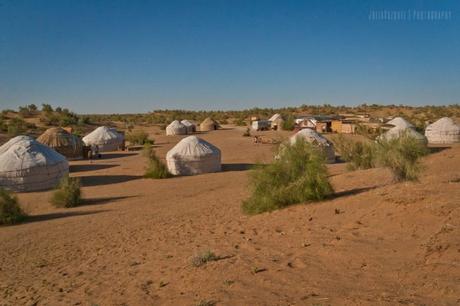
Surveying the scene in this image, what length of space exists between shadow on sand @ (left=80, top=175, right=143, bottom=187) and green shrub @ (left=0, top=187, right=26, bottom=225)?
567 centimetres

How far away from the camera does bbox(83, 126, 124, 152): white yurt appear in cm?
3141

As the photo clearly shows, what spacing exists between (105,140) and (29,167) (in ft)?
48.5

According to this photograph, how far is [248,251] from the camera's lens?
743 cm

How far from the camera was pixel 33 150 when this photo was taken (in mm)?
18188

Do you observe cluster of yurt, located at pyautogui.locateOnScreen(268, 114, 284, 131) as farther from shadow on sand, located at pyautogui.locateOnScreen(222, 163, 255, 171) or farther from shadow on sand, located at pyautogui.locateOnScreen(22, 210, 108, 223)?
shadow on sand, located at pyautogui.locateOnScreen(22, 210, 108, 223)

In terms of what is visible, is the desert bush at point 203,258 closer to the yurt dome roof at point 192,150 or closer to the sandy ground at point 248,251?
the sandy ground at point 248,251

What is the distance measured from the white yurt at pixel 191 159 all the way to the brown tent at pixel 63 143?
9.86 m

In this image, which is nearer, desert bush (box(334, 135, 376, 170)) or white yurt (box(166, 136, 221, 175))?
desert bush (box(334, 135, 376, 170))

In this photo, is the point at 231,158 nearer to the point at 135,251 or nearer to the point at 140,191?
the point at 140,191

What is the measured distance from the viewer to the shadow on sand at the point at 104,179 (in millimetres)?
18281

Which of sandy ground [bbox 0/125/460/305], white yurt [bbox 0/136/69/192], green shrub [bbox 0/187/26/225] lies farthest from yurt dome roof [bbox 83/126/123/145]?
green shrub [bbox 0/187/26/225]

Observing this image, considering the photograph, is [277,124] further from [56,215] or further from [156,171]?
[56,215]

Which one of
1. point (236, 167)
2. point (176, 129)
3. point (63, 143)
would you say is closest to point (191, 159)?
point (236, 167)

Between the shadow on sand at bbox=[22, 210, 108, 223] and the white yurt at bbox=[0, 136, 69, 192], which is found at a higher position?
the white yurt at bbox=[0, 136, 69, 192]
